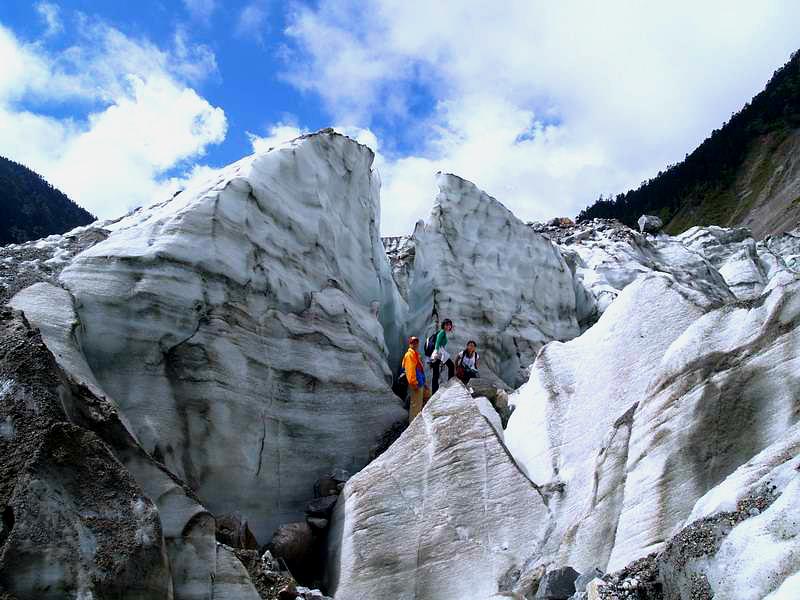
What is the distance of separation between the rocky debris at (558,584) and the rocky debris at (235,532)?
405 centimetres

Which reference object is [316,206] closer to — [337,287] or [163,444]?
[337,287]

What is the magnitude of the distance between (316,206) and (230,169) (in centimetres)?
189

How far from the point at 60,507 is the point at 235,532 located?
3.52 m

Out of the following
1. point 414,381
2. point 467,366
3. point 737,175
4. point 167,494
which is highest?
point 737,175

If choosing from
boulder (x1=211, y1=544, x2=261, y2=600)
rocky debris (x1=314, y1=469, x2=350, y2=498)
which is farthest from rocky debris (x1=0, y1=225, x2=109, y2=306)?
rocky debris (x1=314, y1=469, x2=350, y2=498)

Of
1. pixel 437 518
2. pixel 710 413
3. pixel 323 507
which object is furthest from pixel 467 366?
pixel 710 413

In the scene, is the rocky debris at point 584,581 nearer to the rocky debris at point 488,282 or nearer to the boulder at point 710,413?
the boulder at point 710,413

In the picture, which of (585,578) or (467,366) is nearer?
(585,578)

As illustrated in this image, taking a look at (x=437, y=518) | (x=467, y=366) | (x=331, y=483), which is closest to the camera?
(x=437, y=518)

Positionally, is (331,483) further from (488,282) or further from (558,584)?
(488,282)

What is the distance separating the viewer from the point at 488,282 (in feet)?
71.2

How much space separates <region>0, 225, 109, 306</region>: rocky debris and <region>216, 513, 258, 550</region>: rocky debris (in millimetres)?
4048

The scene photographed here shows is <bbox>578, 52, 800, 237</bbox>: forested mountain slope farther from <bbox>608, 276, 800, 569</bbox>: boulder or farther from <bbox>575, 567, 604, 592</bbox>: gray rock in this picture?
<bbox>575, 567, 604, 592</bbox>: gray rock

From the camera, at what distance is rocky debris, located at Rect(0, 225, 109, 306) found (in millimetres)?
11836
